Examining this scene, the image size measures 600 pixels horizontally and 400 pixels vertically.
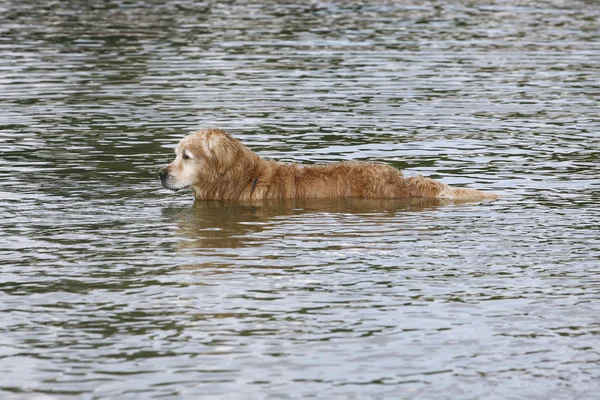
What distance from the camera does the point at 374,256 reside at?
12.3 metres

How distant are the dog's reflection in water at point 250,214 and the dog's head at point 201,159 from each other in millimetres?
368

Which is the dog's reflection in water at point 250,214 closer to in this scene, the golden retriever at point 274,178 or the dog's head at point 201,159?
the golden retriever at point 274,178

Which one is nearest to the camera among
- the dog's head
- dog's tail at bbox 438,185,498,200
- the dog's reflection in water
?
the dog's reflection in water

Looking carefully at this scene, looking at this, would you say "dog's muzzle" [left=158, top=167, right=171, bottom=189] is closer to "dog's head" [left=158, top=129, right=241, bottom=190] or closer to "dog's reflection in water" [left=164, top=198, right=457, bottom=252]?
"dog's head" [left=158, top=129, right=241, bottom=190]

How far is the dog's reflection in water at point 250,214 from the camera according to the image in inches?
523

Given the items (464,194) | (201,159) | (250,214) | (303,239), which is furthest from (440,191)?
(201,159)

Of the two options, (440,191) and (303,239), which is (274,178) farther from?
(303,239)

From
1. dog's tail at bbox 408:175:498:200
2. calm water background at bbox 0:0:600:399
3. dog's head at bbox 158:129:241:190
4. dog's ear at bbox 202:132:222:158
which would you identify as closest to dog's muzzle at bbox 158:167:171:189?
dog's head at bbox 158:129:241:190

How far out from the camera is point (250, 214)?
48.2 feet

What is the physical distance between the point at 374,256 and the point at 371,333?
98.9 inches

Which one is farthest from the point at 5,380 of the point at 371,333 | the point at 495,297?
the point at 495,297

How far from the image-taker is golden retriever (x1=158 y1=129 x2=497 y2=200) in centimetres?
1530

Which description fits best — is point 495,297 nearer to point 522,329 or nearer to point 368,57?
point 522,329

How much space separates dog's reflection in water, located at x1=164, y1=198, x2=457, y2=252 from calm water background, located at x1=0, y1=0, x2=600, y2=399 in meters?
0.06
